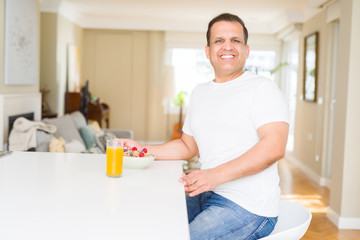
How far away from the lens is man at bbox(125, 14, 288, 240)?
141cm

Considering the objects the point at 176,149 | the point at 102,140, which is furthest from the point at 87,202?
the point at 102,140

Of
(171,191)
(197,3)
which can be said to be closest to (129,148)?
(171,191)

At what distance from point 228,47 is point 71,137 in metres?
3.22

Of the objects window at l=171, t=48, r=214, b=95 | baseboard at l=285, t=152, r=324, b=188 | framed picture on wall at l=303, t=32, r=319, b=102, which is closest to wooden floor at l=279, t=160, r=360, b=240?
baseboard at l=285, t=152, r=324, b=188

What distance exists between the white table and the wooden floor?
227 cm

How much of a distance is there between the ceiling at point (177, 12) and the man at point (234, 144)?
392 centimetres

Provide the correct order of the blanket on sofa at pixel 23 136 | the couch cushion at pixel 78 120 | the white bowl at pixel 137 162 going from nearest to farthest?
the white bowl at pixel 137 162
the blanket on sofa at pixel 23 136
the couch cushion at pixel 78 120

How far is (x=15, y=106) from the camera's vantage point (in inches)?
165

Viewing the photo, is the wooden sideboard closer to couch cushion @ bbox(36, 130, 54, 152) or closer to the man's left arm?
couch cushion @ bbox(36, 130, 54, 152)

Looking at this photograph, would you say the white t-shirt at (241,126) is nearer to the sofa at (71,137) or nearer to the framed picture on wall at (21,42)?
the sofa at (71,137)

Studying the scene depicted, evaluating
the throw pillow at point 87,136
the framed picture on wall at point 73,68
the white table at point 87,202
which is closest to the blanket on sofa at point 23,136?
the throw pillow at point 87,136

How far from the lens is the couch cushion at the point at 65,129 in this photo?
4.45 meters

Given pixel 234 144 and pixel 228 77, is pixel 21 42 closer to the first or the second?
pixel 228 77

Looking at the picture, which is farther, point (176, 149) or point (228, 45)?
point (176, 149)
